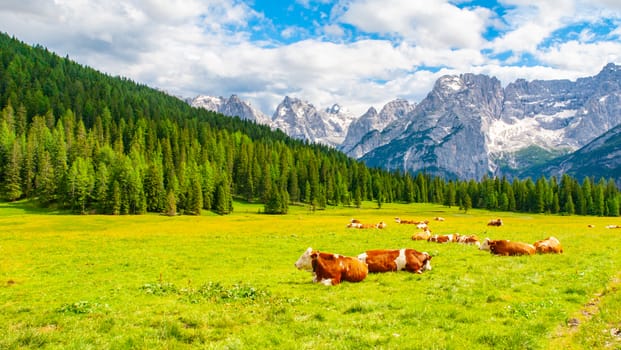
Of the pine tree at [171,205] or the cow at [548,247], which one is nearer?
the cow at [548,247]

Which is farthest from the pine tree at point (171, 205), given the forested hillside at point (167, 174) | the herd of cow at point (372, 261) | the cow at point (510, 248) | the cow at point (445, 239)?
the cow at point (510, 248)

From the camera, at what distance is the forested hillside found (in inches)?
4006

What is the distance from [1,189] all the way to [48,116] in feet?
193

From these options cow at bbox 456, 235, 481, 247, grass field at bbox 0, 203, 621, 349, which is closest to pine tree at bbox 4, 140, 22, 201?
grass field at bbox 0, 203, 621, 349

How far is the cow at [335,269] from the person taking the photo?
1842cm

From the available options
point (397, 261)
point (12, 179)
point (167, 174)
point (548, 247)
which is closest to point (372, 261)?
point (397, 261)

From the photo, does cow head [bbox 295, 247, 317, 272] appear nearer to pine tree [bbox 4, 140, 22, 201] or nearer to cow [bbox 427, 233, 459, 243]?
cow [bbox 427, 233, 459, 243]

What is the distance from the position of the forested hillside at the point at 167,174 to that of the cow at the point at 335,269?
87.7 m

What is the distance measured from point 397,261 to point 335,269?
440cm

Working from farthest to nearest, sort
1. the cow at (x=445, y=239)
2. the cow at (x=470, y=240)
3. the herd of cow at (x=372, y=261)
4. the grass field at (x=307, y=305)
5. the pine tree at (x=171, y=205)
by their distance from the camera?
the pine tree at (x=171, y=205) < the cow at (x=445, y=239) < the cow at (x=470, y=240) < the herd of cow at (x=372, y=261) < the grass field at (x=307, y=305)

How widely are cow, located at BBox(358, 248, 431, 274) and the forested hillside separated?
86990mm

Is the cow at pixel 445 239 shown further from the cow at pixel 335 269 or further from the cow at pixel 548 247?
the cow at pixel 335 269

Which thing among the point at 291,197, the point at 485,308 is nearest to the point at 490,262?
the point at 485,308

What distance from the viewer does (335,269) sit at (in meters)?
18.5
